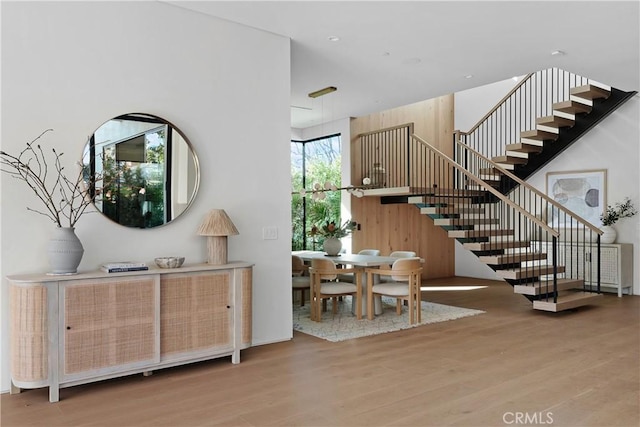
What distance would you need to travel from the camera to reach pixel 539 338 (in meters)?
5.24

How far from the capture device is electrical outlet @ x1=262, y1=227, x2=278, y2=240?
5.04 meters

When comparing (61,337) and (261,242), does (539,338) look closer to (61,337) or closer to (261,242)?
(261,242)

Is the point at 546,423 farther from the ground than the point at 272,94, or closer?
closer

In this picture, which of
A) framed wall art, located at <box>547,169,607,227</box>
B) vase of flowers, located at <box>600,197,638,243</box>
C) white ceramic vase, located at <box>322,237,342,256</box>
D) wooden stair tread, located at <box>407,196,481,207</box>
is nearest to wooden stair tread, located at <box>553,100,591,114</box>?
framed wall art, located at <box>547,169,607,227</box>

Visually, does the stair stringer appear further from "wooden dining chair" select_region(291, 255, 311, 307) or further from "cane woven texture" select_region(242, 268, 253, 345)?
"cane woven texture" select_region(242, 268, 253, 345)

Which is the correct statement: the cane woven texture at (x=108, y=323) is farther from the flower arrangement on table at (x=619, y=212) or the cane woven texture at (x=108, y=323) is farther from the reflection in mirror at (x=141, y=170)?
the flower arrangement on table at (x=619, y=212)

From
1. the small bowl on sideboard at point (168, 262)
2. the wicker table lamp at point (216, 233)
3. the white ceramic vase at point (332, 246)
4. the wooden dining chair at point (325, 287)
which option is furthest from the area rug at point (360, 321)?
the small bowl on sideboard at point (168, 262)

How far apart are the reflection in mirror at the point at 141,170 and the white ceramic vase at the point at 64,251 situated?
0.43 metres

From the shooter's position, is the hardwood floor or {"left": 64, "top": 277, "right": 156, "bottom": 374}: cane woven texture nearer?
the hardwood floor

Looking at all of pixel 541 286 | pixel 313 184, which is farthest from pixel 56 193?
pixel 313 184

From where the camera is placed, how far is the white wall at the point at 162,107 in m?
3.73

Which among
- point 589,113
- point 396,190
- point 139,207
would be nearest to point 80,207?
point 139,207

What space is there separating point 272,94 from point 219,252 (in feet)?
5.78

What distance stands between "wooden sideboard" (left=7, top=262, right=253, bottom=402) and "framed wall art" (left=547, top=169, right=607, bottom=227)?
22.5 feet
